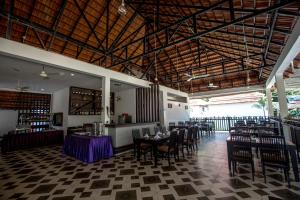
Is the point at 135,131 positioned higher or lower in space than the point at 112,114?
lower

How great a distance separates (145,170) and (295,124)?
457cm

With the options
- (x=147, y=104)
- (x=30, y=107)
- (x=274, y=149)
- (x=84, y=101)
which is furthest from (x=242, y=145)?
(x=30, y=107)

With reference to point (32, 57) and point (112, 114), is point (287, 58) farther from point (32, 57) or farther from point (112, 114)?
point (112, 114)

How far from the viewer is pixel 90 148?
4504mm

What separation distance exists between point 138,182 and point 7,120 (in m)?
12.0

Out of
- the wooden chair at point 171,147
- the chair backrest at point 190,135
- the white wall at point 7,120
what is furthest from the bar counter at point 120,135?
the white wall at point 7,120

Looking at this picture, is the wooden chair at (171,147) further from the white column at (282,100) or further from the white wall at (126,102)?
the white column at (282,100)

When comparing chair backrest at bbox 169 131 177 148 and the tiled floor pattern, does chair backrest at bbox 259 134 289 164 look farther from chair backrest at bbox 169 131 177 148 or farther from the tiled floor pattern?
chair backrest at bbox 169 131 177 148

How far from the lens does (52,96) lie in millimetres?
10141

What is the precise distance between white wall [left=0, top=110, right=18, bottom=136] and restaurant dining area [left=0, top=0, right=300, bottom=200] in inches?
2.8

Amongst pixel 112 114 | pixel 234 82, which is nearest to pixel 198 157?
pixel 112 114

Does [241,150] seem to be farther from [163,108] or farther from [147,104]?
[163,108]

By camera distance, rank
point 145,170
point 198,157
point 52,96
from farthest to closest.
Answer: point 52,96 → point 198,157 → point 145,170

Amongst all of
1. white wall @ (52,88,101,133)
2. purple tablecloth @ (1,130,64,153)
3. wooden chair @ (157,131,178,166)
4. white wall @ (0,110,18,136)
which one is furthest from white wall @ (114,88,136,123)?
white wall @ (0,110,18,136)
